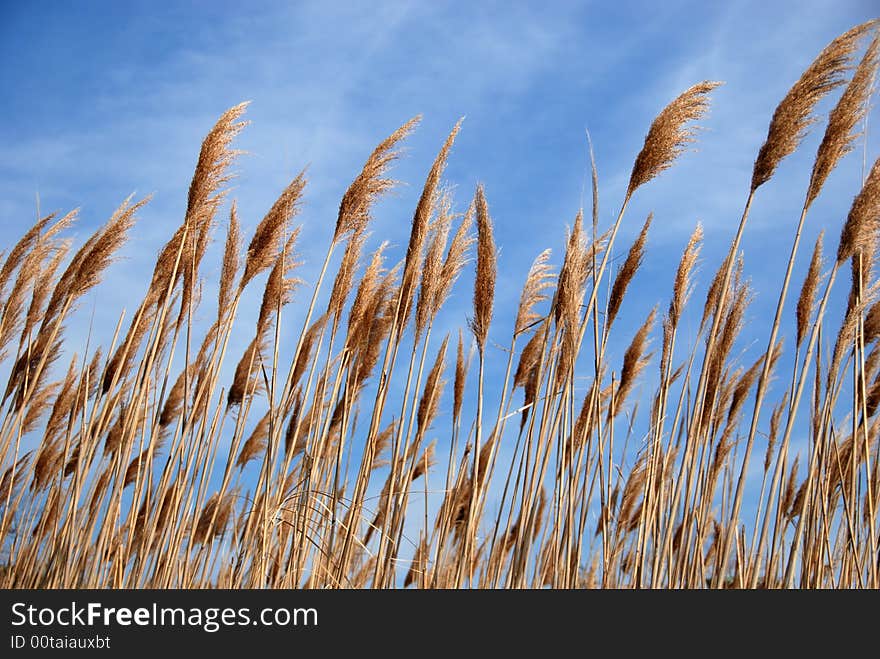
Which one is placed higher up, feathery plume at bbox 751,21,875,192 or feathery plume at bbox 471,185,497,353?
feathery plume at bbox 751,21,875,192

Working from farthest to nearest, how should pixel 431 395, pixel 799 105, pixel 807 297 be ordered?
pixel 431 395 → pixel 807 297 → pixel 799 105

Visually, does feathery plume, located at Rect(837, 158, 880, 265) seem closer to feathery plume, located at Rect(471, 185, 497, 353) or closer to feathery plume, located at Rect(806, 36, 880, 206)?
feathery plume, located at Rect(806, 36, 880, 206)

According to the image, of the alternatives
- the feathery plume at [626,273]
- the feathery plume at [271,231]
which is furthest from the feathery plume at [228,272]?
the feathery plume at [626,273]

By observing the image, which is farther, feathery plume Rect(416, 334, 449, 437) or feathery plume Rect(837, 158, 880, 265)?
feathery plume Rect(416, 334, 449, 437)

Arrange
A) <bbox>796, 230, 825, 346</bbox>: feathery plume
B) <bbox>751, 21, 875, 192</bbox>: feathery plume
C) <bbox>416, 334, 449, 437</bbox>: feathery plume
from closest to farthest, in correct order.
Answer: <bbox>751, 21, 875, 192</bbox>: feathery plume, <bbox>796, 230, 825, 346</bbox>: feathery plume, <bbox>416, 334, 449, 437</bbox>: feathery plume

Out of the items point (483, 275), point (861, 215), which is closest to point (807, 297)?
point (861, 215)

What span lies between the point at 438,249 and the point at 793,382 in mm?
1493

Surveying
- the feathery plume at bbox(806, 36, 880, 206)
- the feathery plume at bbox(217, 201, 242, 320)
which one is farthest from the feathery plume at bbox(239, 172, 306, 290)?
the feathery plume at bbox(806, 36, 880, 206)

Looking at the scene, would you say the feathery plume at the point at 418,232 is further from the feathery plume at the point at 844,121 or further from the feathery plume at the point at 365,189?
the feathery plume at the point at 844,121

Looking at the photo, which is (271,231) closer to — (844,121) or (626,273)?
(626,273)

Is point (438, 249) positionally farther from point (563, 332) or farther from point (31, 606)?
point (31, 606)

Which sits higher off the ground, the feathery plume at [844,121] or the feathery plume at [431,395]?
the feathery plume at [844,121]

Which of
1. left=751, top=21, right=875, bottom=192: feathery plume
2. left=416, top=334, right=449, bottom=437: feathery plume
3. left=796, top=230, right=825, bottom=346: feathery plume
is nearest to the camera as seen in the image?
left=751, top=21, right=875, bottom=192: feathery plume

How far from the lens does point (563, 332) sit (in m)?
3.06
